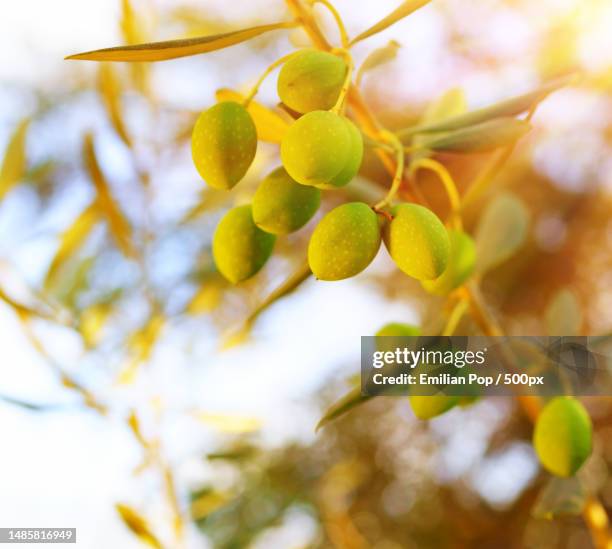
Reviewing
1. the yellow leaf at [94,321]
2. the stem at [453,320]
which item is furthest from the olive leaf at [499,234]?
the yellow leaf at [94,321]

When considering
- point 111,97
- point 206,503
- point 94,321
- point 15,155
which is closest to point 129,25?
point 111,97

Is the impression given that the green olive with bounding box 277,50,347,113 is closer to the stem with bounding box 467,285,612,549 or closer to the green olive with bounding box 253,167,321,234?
the green olive with bounding box 253,167,321,234

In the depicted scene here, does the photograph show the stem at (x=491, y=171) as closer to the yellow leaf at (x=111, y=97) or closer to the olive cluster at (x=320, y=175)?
the olive cluster at (x=320, y=175)

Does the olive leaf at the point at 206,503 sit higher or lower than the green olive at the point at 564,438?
higher

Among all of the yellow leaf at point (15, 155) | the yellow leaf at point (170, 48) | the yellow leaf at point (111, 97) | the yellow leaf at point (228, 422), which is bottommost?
the yellow leaf at point (228, 422)

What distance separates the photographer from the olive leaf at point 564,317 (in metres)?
0.85

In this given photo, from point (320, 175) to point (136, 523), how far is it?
22.4 inches

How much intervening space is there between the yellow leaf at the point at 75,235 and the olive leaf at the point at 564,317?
0.65m

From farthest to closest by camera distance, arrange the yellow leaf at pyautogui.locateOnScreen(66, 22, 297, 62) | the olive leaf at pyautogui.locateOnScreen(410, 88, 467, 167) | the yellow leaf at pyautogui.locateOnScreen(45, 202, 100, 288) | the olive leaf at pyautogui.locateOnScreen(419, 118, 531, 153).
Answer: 1. the yellow leaf at pyautogui.locateOnScreen(45, 202, 100, 288)
2. the olive leaf at pyautogui.locateOnScreen(410, 88, 467, 167)
3. the olive leaf at pyautogui.locateOnScreen(419, 118, 531, 153)
4. the yellow leaf at pyautogui.locateOnScreen(66, 22, 297, 62)

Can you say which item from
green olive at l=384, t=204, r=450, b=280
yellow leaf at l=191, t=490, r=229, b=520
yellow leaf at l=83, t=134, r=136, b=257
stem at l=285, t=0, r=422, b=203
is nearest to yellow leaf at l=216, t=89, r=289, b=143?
stem at l=285, t=0, r=422, b=203

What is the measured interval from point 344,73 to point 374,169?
1.38 m

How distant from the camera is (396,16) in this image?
1.66ft

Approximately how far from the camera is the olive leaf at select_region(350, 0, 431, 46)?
0.49 metres

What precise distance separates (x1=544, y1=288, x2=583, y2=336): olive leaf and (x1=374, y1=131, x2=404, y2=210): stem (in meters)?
0.39
